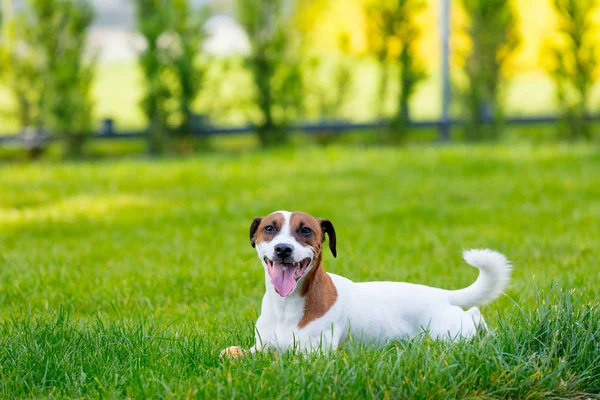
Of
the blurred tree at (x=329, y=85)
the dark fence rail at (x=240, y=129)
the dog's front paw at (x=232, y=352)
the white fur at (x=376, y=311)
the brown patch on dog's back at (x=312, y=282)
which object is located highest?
the blurred tree at (x=329, y=85)

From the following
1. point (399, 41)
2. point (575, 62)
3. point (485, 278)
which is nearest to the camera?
point (485, 278)

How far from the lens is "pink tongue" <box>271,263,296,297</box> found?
12.7ft

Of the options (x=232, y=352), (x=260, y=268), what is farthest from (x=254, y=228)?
(x=260, y=268)

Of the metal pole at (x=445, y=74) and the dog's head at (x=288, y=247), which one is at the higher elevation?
the metal pole at (x=445, y=74)

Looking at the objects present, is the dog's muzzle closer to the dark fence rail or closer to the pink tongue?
the pink tongue

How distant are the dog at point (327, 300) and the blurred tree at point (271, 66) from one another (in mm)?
10648

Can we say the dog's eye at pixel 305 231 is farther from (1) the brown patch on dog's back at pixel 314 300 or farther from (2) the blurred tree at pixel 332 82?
(2) the blurred tree at pixel 332 82

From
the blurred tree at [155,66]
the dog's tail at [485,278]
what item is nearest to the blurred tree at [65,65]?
the blurred tree at [155,66]

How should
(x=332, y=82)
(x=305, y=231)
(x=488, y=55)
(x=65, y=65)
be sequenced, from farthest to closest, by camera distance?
(x=332, y=82)
(x=488, y=55)
(x=65, y=65)
(x=305, y=231)

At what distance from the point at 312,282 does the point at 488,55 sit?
462 inches

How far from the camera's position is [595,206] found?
8.68 meters

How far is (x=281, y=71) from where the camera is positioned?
48.8 feet

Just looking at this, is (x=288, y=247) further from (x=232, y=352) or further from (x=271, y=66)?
(x=271, y=66)

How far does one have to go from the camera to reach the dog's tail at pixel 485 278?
14.0 feet
